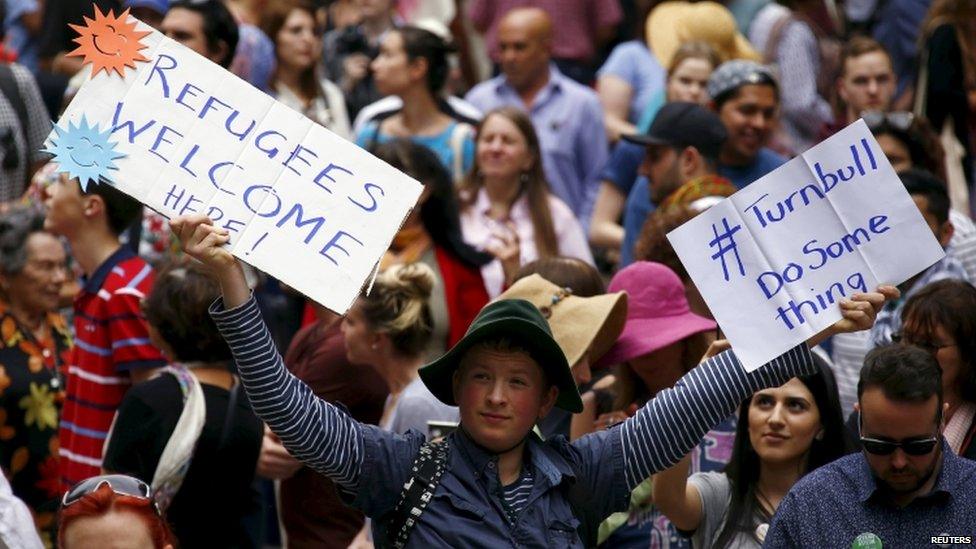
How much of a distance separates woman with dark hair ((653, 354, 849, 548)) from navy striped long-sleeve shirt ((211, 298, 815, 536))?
732 millimetres

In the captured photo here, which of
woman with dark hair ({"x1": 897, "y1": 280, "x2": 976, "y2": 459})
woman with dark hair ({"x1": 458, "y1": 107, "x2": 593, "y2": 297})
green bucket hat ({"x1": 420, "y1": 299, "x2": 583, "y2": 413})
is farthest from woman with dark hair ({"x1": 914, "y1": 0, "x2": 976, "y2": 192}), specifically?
green bucket hat ({"x1": 420, "y1": 299, "x2": 583, "y2": 413})

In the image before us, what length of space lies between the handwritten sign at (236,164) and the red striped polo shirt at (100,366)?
201cm

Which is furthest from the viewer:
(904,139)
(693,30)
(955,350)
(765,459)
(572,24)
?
(572,24)

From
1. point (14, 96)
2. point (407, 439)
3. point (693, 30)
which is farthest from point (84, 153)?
point (693, 30)

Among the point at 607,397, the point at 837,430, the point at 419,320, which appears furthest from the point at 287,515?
the point at 837,430

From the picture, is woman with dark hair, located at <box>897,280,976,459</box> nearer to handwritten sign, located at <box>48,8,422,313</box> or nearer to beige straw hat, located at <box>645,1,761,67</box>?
handwritten sign, located at <box>48,8,422,313</box>

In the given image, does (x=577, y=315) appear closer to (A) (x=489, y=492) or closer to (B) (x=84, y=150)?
(A) (x=489, y=492)

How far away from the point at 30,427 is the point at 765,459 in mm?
3113

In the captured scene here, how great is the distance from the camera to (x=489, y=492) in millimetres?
4445

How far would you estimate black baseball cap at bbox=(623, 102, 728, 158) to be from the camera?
8602 millimetres

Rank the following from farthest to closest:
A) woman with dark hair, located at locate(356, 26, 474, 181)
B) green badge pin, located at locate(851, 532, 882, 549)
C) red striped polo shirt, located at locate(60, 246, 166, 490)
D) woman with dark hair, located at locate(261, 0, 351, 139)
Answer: woman with dark hair, located at locate(261, 0, 351, 139)
woman with dark hair, located at locate(356, 26, 474, 181)
red striped polo shirt, located at locate(60, 246, 166, 490)
green badge pin, located at locate(851, 532, 882, 549)

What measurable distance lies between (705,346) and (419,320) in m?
1.05

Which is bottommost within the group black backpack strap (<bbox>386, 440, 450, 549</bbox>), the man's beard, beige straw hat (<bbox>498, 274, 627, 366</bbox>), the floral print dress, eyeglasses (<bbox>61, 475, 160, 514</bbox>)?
the floral print dress

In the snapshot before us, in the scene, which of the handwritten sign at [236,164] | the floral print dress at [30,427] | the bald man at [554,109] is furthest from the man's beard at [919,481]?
the bald man at [554,109]
